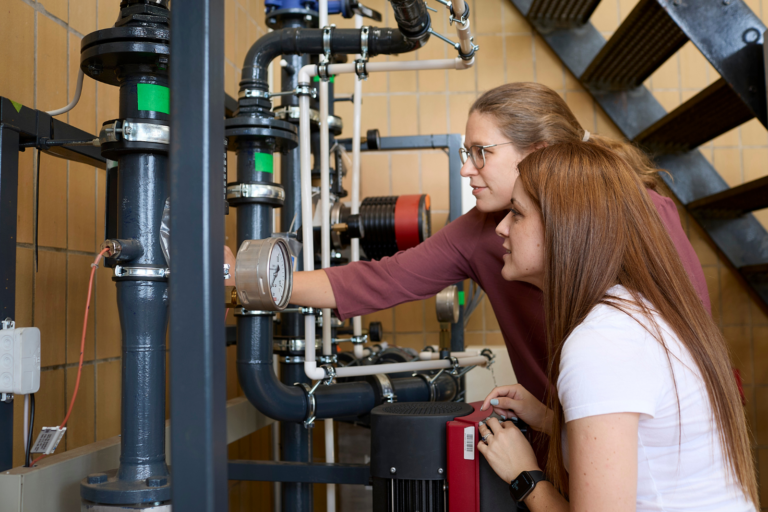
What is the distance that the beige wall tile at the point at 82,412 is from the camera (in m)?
1.35

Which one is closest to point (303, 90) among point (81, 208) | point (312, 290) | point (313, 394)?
point (312, 290)

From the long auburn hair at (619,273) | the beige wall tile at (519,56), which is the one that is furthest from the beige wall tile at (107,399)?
the beige wall tile at (519,56)

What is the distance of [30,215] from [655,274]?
1.16 metres

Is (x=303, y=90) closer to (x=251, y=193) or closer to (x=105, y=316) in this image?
(x=251, y=193)

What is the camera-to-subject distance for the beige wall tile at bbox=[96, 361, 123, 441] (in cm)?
146

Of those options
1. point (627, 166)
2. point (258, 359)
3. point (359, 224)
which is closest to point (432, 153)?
point (359, 224)

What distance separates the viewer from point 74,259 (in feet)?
4.54

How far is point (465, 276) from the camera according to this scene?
4.73 ft

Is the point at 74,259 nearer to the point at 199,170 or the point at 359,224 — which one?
the point at 359,224

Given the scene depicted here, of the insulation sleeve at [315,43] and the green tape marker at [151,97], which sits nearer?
the green tape marker at [151,97]

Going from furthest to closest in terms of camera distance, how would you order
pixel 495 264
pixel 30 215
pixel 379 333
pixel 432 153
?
1. pixel 432 153
2. pixel 379 333
3. pixel 495 264
4. pixel 30 215

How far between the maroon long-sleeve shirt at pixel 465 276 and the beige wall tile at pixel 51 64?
2.33 feet

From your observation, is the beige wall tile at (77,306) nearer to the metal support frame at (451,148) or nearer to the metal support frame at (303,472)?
the metal support frame at (303,472)

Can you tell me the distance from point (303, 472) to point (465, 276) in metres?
0.58
